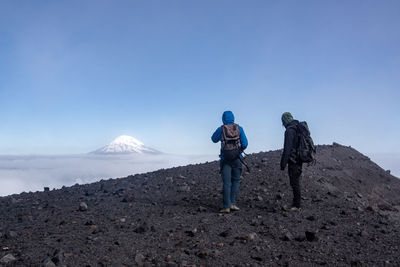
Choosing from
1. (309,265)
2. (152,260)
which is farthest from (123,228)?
(309,265)

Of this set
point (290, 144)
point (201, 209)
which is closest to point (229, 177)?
point (201, 209)

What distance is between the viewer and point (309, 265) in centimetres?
670

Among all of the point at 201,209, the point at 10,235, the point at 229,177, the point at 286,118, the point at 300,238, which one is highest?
the point at 286,118

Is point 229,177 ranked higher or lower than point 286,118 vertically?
lower

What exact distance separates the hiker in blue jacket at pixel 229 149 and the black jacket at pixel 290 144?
3.86ft

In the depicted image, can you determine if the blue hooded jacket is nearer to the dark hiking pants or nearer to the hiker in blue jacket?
the hiker in blue jacket

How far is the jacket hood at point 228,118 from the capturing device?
10.1 metres

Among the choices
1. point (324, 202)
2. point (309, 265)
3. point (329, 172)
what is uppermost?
point (329, 172)

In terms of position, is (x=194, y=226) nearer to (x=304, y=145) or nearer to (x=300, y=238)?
(x=300, y=238)

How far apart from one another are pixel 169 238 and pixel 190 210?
106 inches

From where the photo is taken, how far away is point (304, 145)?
10.2 meters

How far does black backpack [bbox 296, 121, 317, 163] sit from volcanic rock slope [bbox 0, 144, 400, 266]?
1.61 m

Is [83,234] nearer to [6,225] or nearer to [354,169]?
[6,225]

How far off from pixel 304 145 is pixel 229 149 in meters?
2.23
